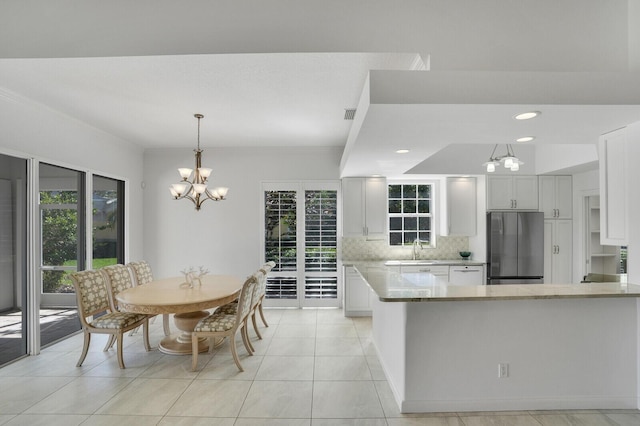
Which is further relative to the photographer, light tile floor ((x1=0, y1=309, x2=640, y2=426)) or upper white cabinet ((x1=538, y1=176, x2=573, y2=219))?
upper white cabinet ((x1=538, y1=176, x2=573, y2=219))

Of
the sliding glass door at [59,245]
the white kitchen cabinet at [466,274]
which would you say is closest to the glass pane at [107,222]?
the sliding glass door at [59,245]

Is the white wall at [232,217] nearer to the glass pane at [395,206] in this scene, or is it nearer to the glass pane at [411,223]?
the glass pane at [395,206]

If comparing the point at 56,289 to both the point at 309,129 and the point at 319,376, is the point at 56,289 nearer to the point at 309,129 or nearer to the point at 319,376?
the point at 319,376

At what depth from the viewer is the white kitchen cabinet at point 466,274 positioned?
5.11m

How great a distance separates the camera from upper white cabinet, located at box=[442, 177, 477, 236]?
531 cm

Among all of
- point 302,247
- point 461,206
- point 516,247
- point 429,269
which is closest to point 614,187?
point 516,247

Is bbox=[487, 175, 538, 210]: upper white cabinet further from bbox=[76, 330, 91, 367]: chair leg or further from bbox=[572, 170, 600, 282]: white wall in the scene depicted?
bbox=[76, 330, 91, 367]: chair leg

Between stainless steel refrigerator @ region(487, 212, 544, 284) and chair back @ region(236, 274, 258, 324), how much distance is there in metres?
3.49

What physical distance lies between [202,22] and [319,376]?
303cm

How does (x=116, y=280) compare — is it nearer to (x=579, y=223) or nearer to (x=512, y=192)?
(x=512, y=192)

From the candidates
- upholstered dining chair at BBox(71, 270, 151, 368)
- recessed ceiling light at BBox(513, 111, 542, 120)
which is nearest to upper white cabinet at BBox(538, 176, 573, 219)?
recessed ceiling light at BBox(513, 111, 542, 120)

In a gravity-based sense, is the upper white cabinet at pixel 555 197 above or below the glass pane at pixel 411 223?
above

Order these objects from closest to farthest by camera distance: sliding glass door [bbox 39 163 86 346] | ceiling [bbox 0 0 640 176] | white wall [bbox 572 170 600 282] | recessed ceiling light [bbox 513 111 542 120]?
ceiling [bbox 0 0 640 176]
recessed ceiling light [bbox 513 111 542 120]
sliding glass door [bbox 39 163 86 346]
white wall [bbox 572 170 600 282]

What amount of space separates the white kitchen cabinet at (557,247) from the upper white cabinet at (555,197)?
0.11 m
